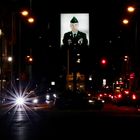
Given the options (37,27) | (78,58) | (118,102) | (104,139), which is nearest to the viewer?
(104,139)

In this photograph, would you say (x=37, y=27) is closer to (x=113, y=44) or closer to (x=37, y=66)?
(x=37, y=66)

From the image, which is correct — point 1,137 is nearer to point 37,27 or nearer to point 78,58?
point 78,58

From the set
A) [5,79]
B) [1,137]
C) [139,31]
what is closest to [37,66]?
[139,31]

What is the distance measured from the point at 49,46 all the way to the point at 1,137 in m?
105

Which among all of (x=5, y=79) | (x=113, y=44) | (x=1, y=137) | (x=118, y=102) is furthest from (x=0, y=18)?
(x=1, y=137)

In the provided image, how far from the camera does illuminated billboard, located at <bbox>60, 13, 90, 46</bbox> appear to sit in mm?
92925

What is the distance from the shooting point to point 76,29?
9250 centimetres

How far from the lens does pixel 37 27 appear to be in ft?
409

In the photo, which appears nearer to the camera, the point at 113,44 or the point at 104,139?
the point at 104,139

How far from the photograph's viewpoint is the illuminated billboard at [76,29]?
92.9 m

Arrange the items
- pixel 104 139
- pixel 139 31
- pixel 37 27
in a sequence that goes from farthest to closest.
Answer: pixel 37 27 → pixel 139 31 → pixel 104 139

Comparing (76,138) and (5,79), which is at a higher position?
(5,79)

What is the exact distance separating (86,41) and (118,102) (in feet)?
119

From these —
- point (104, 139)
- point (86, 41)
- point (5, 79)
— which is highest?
point (86, 41)
